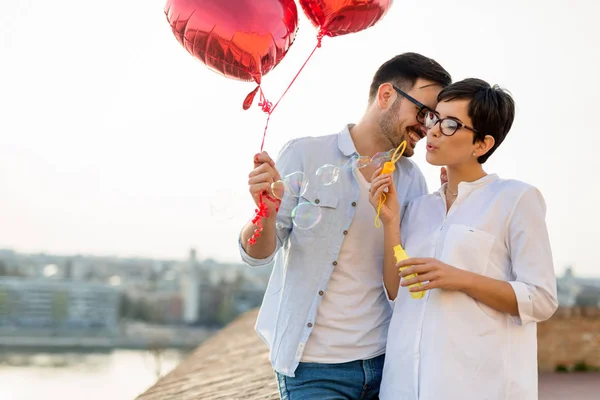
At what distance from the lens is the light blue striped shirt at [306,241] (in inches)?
88.0

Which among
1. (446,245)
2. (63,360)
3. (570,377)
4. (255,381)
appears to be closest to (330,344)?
(446,245)

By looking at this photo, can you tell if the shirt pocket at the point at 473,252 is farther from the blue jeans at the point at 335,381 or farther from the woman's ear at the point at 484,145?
the blue jeans at the point at 335,381

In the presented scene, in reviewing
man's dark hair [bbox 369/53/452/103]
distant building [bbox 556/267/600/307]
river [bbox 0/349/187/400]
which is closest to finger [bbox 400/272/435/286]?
man's dark hair [bbox 369/53/452/103]

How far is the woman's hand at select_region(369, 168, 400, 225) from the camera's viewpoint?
2059 millimetres

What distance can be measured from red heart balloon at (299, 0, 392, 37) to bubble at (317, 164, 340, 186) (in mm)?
457

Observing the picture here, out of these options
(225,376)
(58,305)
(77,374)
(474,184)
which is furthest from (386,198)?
(58,305)

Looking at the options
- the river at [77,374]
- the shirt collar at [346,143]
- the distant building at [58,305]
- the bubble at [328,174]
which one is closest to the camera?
the bubble at [328,174]

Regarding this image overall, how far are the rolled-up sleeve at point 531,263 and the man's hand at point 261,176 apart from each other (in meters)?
0.65

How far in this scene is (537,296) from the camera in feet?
6.14

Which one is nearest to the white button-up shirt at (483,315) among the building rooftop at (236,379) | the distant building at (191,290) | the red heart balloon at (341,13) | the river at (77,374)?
the red heart balloon at (341,13)

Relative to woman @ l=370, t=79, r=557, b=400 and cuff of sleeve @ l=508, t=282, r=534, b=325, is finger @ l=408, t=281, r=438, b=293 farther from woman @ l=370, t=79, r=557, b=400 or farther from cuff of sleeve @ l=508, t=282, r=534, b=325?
cuff of sleeve @ l=508, t=282, r=534, b=325

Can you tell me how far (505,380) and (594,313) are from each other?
613 centimetres

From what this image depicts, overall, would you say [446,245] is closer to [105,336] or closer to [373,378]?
[373,378]

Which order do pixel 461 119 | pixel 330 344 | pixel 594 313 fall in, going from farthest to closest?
pixel 594 313, pixel 330 344, pixel 461 119
